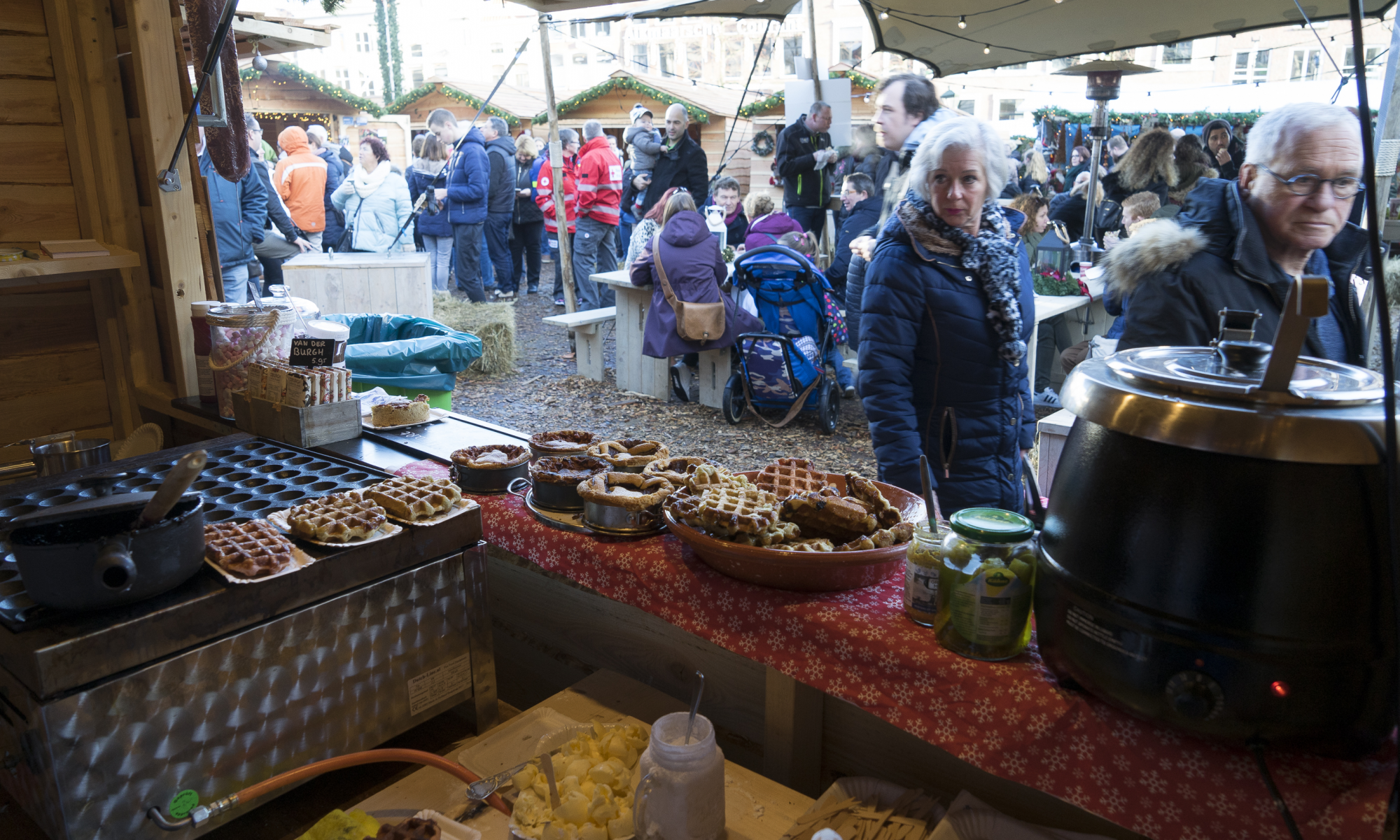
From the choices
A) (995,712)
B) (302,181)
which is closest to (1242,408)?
(995,712)

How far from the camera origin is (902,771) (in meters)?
1.47

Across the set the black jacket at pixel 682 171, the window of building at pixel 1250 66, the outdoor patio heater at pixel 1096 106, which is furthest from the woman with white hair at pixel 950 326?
the window of building at pixel 1250 66

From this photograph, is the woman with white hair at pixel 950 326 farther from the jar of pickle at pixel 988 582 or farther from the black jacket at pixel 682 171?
the black jacket at pixel 682 171

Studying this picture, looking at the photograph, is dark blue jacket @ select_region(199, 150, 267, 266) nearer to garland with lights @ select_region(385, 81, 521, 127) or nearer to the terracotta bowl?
the terracotta bowl

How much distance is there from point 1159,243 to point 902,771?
1.53 m

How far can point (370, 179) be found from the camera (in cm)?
888

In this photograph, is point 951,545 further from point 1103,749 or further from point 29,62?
point 29,62

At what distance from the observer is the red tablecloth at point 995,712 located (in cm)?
101

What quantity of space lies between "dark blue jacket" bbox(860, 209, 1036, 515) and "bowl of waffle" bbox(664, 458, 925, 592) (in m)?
1.17

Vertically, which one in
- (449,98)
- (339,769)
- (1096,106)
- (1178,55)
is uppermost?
(1178,55)

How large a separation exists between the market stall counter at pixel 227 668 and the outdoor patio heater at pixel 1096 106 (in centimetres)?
682

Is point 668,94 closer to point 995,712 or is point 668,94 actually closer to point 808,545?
point 808,545

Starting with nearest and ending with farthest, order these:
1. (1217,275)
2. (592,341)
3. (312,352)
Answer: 1. (1217,275)
2. (312,352)
3. (592,341)

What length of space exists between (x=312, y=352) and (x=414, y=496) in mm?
1036
